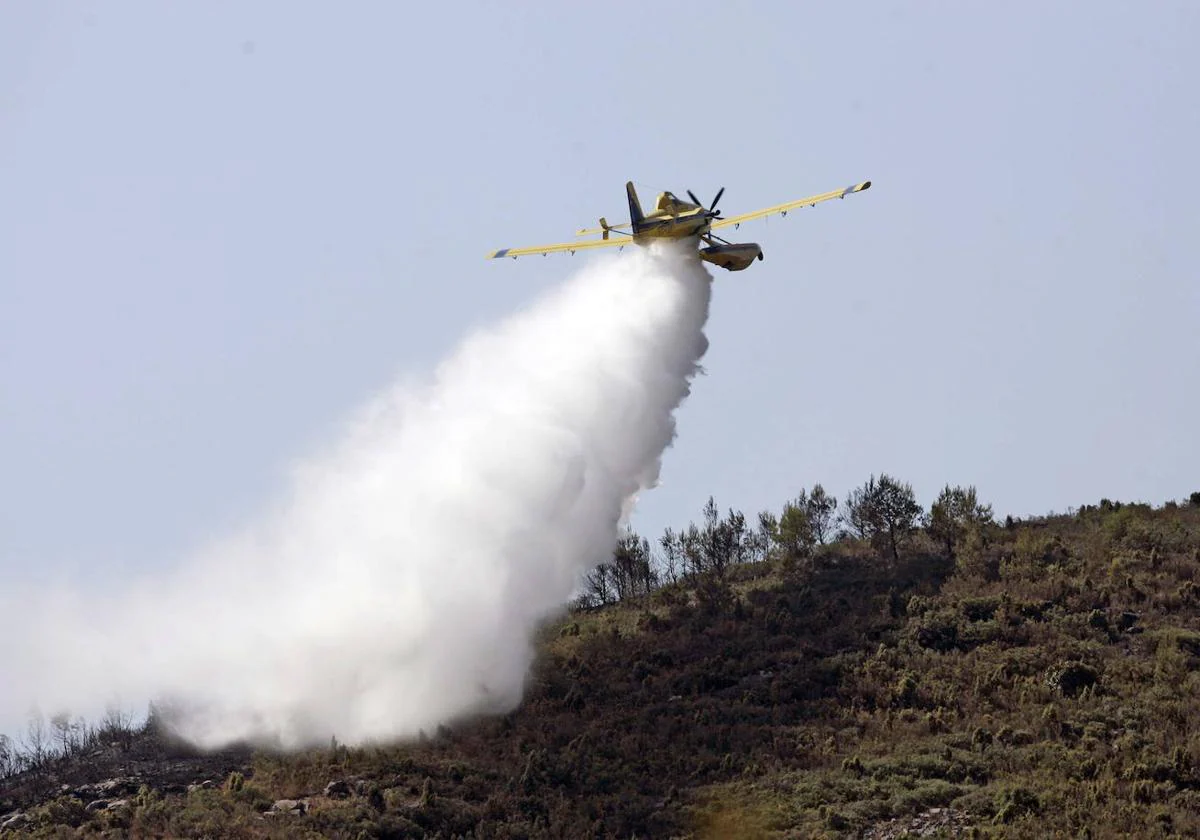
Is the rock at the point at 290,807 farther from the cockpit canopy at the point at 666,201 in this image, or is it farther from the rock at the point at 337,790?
the cockpit canopy at the point at 666,201

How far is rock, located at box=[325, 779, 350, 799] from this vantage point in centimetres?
5259

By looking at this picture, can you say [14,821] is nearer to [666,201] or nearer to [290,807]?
[290,807]

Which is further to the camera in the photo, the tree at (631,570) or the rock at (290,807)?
the tree at (631,570)

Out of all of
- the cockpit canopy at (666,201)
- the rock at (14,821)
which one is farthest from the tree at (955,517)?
the rock at (14,821)

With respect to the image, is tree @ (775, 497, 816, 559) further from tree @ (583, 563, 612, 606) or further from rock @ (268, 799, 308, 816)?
rock @ (268, 799, 308, 816)

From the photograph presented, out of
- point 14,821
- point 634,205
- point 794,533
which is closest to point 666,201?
point 634,205

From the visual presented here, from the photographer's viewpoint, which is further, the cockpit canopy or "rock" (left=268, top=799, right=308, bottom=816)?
the cockpit canopy

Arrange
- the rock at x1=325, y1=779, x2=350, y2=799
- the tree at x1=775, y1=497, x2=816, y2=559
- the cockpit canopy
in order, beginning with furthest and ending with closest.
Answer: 1. the tree at x1=775, y1=497, x2=816, y2=559
2. the cockpit canopy
3. the rock at x1=325, y1=779, x2=350, y2=799

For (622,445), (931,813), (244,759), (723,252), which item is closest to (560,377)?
(622,445)

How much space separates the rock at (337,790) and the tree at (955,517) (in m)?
37.0

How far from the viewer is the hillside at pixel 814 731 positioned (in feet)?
162

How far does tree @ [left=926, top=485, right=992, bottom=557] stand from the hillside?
20 cm

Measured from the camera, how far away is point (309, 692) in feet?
206

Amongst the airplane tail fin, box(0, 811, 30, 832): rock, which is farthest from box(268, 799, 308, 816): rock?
the airplane tail fin
